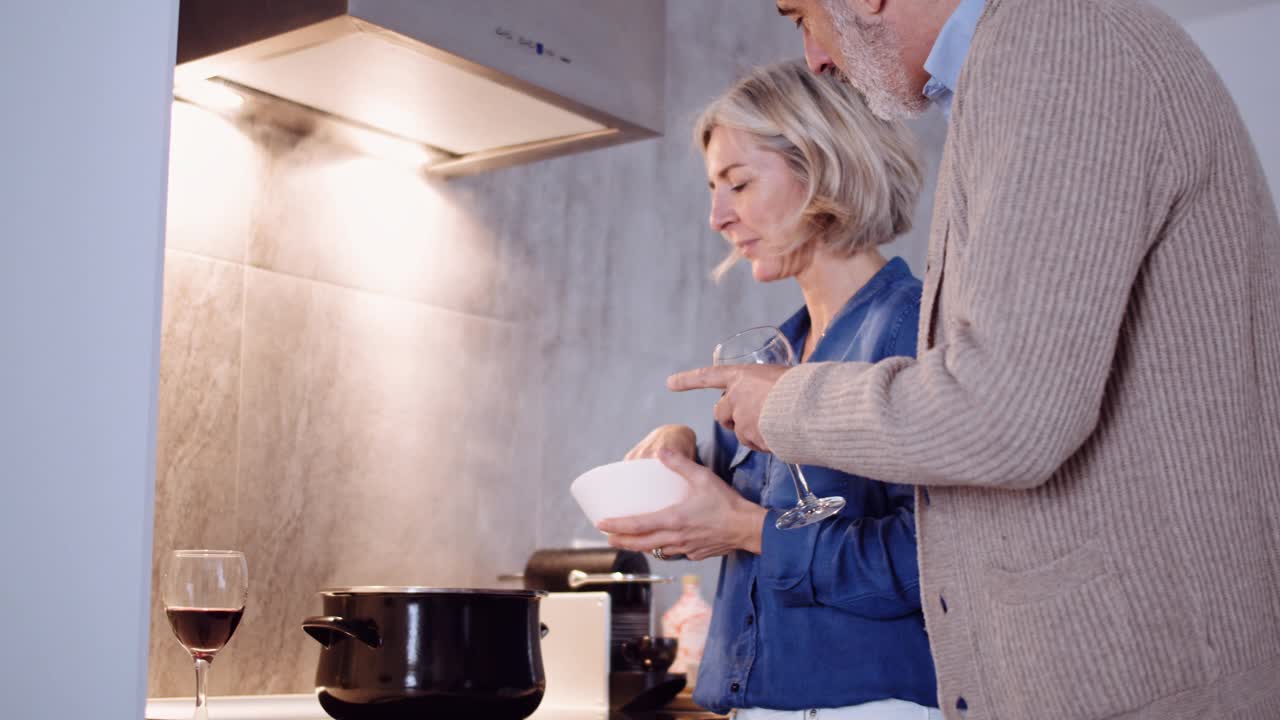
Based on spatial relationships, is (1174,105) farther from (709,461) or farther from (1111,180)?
(709,461)

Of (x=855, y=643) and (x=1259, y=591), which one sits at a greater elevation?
(x=1259, y=591)

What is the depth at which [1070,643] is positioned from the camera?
0.88 m

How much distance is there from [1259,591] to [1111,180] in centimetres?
31

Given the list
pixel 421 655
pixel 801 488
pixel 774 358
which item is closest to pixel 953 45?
pixel 774 358

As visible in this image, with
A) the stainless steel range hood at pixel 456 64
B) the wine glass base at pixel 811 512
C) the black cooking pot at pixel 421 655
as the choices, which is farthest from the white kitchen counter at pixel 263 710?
the stainless steel range hood at pixel 456 64

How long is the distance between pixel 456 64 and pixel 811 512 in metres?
0.73

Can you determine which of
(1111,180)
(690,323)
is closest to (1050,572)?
(1111,180)

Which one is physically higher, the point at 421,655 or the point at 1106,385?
the point at 1106,385

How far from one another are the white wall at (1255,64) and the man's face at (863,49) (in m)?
3.05

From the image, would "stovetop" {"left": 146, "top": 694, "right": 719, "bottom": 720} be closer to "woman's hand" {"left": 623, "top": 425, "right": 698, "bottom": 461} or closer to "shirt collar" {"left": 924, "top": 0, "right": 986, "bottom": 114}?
"woman's hand" {"left": 623, "top": 425, "right": 698, "bottom": 461}

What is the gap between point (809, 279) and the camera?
160 centimetres

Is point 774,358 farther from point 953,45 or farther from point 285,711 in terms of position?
point 285,711

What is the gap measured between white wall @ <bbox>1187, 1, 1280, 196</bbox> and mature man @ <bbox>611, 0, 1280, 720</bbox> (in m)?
3.27

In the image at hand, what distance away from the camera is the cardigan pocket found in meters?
0.87
